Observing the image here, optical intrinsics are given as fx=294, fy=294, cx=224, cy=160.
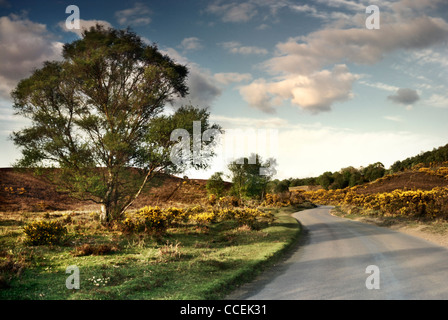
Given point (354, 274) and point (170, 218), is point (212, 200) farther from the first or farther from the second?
point (354, 274)

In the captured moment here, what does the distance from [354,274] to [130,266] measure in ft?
27.1

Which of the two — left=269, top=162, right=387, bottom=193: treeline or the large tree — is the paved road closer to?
the large tree

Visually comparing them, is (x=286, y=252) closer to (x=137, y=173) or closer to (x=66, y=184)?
(x=137, y=173)

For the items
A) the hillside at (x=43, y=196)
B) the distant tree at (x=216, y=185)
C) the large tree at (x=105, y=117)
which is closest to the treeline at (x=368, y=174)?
the distant tree at (x=216, y=185)

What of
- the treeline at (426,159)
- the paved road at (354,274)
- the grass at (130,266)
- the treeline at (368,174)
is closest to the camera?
the paved road at (354,274)

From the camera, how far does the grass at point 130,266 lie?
864 centimetres

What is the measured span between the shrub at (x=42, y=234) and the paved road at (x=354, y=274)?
11375mm

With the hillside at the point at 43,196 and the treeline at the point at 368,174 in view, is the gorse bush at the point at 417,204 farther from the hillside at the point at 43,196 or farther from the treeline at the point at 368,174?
the treeline at the point at 368,174

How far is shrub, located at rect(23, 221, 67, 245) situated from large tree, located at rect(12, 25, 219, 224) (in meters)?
4.79

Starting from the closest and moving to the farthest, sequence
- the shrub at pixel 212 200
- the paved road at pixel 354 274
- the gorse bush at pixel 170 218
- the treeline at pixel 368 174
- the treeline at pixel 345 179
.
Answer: the paved road at pixel 354 274, the gorse bush at pixel 170 218, the shrub at pixel 212 200, the treeline at pixel 368 174, the treeline at pixel 345 179

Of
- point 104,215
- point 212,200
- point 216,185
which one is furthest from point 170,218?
point 216,185

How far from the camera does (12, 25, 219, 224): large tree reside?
21.3 meters
